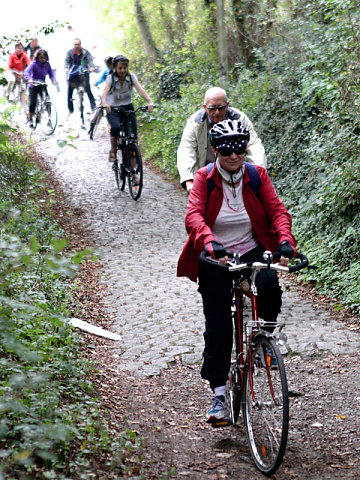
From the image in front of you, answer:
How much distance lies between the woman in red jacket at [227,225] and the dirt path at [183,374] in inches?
17.5

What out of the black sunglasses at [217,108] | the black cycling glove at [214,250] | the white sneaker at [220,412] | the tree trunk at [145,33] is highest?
the tree trunk at [145,33]

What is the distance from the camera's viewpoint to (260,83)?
14.9m

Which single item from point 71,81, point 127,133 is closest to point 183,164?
point 127,133

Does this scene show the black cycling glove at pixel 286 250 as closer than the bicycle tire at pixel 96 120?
Yes

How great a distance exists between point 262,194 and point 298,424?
1832 millimetres

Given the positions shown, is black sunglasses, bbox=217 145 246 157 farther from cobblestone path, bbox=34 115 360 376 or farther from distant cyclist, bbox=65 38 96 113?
distant cyclist, bbox=65 38 96 113

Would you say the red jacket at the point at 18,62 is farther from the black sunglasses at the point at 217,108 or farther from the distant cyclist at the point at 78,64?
the black sunglasses at the point at 217,108

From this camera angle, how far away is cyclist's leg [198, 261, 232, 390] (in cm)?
469

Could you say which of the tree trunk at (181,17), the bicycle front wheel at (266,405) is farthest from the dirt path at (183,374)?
the tree trunk at (181,17)

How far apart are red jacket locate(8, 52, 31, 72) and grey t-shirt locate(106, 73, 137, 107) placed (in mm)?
10671

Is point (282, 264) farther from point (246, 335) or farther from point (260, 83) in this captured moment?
point (260, 83)

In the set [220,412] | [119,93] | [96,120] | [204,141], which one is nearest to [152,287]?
[204,141]

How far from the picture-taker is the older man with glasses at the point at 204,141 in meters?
6.78

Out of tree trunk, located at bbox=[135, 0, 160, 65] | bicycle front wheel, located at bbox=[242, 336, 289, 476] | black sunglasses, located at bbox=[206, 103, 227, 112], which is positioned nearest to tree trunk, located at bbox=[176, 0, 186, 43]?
tree trunk, located at bbox=[135, 0, 160, 65]
